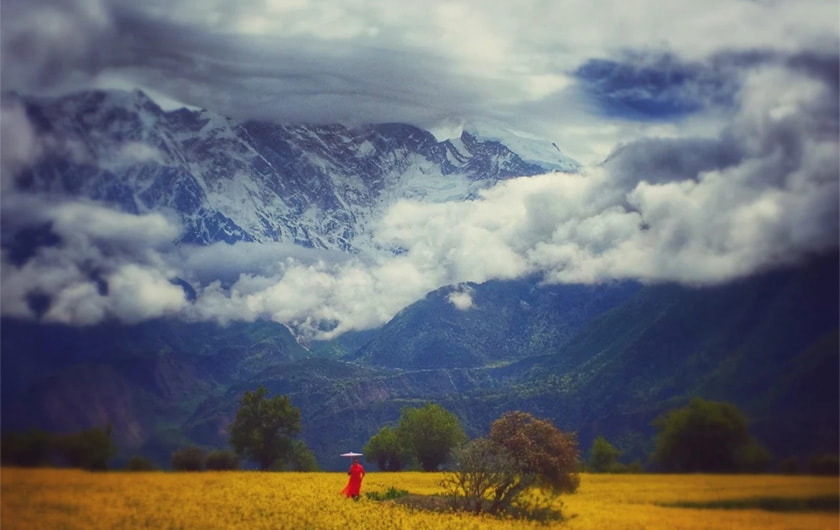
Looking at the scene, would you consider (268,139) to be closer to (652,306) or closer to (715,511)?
(652,306)

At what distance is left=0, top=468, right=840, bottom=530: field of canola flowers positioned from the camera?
19.4 metres

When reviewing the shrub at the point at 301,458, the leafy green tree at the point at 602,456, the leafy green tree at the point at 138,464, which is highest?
the leafy green tree at the point at 138,464

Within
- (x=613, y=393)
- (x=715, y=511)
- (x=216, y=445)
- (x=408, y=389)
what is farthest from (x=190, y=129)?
(x=408, y=389)

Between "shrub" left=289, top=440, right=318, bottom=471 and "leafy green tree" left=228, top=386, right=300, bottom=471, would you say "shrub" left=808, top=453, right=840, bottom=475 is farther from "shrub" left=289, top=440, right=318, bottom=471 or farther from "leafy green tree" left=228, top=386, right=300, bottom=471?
"shrub" left=289, top=440, right=318, bottom=471

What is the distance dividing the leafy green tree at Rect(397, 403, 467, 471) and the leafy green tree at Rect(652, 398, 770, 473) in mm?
27014

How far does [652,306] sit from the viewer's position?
52406 millimetres

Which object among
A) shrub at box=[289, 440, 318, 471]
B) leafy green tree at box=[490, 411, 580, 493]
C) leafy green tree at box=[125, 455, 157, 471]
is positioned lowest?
shrub at box=[289, 440, 318, 471]

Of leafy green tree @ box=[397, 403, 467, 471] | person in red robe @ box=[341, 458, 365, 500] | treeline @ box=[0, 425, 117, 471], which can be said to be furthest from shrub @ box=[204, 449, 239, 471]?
leafy green tree @ box=[397, 403, 467, 471]

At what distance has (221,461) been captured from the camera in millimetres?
31766

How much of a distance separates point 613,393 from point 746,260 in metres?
33.7

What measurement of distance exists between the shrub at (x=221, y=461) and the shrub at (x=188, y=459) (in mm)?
632

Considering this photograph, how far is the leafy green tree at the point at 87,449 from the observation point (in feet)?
70.7

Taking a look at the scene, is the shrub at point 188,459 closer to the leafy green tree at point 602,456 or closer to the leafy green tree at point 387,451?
the leafy green tree at point 387,451

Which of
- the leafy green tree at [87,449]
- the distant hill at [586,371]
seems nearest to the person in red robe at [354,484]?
the distant hill at [586,371]
